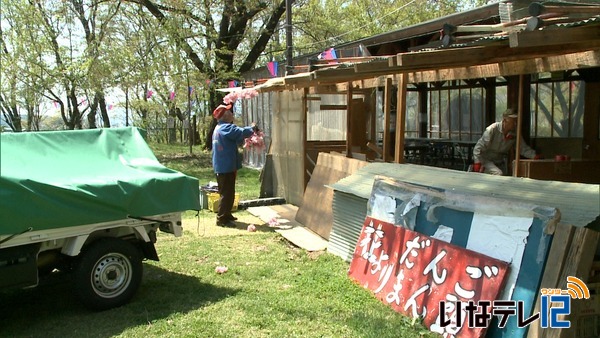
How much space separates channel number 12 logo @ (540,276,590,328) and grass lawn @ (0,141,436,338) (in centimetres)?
92

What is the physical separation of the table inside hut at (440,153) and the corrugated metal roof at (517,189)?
244 inches

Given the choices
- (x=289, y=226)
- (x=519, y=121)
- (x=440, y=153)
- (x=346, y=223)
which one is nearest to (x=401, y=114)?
(x=519, y=121)

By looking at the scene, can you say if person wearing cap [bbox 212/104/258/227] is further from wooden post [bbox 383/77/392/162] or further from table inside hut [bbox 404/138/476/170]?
table inside hut [bbox 404/138/476/170]

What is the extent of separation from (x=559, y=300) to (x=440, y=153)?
963 centimetres

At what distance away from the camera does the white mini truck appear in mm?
4156

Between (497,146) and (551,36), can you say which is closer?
(551,36)

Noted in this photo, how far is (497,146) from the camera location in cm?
698

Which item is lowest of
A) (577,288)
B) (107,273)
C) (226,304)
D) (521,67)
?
(226,304)

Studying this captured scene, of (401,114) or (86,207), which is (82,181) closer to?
(86,207)

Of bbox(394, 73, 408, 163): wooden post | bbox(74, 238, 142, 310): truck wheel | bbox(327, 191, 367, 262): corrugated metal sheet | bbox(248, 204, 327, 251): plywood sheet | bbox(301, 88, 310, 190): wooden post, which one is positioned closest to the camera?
bbox(74, 238, 142, 310): truck wheel

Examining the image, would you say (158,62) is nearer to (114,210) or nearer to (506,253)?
(114,210)

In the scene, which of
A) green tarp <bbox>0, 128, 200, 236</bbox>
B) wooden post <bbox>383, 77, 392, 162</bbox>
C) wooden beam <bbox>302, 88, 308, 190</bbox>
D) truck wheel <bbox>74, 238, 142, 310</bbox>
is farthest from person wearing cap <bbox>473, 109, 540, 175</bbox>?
truck wheel <bbox>74, 238, 142, 310</bbox>

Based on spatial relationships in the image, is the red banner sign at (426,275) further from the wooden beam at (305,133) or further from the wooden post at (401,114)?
the wooden beam at (305,133)

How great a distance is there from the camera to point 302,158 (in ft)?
30.9
